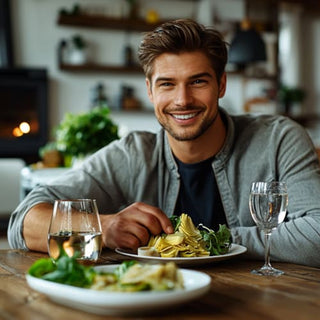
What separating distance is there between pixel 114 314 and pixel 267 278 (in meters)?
0.44

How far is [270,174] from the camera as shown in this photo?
192 cm

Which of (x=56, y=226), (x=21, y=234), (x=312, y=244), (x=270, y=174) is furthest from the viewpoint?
(x=270, y=174)

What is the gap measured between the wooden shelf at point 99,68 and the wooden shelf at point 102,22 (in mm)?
454

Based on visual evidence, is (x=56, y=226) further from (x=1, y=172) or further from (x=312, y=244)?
(x=1, y=172)

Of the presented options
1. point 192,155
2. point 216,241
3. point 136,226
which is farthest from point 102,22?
point 216,241

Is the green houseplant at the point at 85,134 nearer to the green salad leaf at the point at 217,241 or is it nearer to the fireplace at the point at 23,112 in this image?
the green salad leaf at the point at 217,241

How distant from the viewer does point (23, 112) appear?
6609mm

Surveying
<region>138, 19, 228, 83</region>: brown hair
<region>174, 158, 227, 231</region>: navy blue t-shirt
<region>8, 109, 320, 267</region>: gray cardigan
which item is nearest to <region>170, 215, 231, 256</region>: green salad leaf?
<region>8, 109, 320, 267</region>: gray cardigan

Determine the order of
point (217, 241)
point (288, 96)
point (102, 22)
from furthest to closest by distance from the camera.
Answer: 1. point (288, 96)
2. point (102, 22)
3. point (217, 241)

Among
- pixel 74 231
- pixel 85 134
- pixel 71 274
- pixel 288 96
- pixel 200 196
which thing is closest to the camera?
pixel 71 274

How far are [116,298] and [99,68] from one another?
241 inches

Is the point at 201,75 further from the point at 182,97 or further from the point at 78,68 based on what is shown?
the point at 78,68

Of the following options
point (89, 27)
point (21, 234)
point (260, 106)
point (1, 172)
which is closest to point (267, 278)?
point (21, 234)

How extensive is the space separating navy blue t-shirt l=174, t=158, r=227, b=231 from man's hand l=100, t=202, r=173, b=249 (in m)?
0.53
